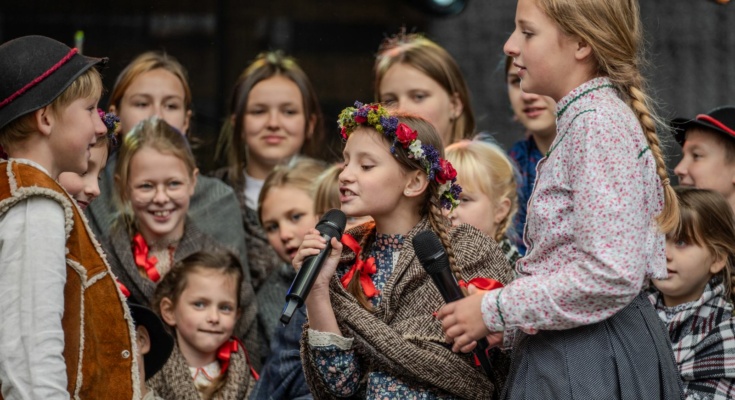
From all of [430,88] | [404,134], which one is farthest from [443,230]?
[430,88]

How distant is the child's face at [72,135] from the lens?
2561 millimetres

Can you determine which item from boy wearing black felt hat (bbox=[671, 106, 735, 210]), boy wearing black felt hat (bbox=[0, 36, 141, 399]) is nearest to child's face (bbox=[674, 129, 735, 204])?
boy wearing black felt hat (bbox=[671, 106, 735, 210])

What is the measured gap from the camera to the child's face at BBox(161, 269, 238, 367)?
3.54 metres

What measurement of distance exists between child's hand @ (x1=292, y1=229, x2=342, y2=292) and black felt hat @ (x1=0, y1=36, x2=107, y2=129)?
66 cm

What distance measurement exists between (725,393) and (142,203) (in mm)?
1983

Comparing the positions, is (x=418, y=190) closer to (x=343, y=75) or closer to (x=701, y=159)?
(x=701, y=159)

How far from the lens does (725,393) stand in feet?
9.80

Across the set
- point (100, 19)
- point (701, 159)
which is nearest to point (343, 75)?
point (100, 19)

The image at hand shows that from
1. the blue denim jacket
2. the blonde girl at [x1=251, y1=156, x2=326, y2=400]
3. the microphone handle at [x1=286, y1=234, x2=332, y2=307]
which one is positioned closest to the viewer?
the microphone handle at [x1=286, y1=234, x2=332, y2=307]

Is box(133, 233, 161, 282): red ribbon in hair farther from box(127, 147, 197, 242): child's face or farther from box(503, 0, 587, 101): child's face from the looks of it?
box(503, 0, 587, 101): child's face

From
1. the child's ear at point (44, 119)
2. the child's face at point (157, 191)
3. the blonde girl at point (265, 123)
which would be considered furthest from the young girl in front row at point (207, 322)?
the child's ear at point (44, 119)

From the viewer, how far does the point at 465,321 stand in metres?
2.36

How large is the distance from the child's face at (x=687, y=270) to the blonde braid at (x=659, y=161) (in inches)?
30.7

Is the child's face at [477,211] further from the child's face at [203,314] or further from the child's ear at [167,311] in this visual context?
the child's ear at [167,311]
